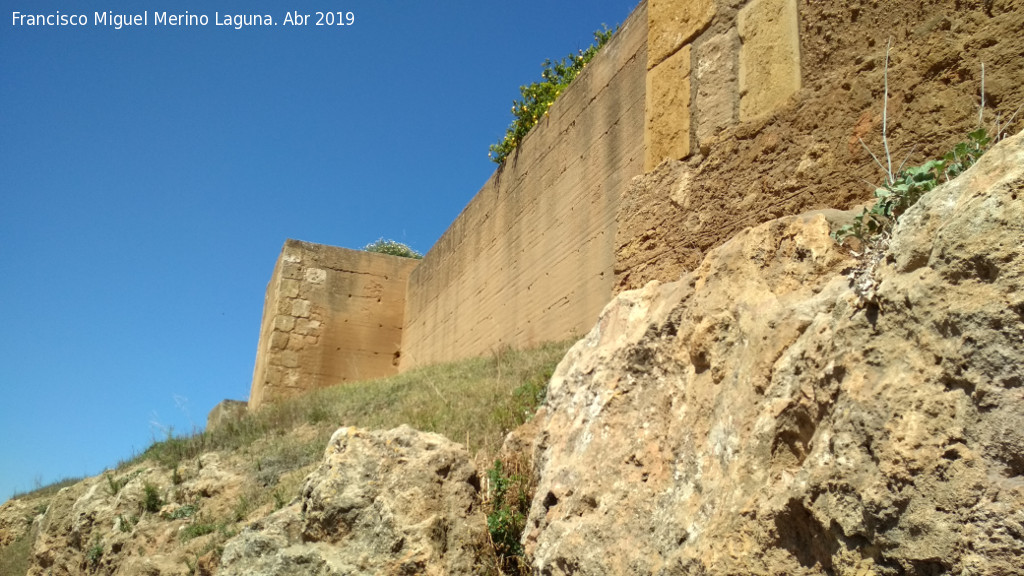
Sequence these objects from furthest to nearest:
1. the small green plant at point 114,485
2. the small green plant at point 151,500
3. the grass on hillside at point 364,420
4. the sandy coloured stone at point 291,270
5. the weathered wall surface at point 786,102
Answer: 1. the sandy coloured stone at point 291,270
2. the small green plant at point 114,485
3. the small green plant at point 151,500
4. the grass on hillside at point 364,420
5. the weathered wall surface at point 786,102

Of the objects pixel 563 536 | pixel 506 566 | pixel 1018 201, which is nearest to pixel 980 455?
pixel 1018 201

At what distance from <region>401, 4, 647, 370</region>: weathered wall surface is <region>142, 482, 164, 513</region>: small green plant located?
3.82 m

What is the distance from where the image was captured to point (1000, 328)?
191 cm

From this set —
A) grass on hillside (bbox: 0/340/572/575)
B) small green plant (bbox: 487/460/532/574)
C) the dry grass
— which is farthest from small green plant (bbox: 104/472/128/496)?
small green plant (bbox: 487/460/532/574)

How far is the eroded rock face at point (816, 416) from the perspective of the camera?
74.8 inches

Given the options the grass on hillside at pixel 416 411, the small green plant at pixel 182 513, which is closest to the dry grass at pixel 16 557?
the grass on hillside at pixel 416 411

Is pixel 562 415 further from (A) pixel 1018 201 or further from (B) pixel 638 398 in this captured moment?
(A) pixel 1018 201

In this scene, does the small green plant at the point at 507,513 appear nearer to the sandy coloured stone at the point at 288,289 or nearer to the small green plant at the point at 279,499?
the small green plant at the point at 279,499

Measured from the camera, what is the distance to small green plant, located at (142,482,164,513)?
712cm

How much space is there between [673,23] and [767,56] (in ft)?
2.44

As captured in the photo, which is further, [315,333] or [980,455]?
[315,333]

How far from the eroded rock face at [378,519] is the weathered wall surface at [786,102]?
1.28 metres

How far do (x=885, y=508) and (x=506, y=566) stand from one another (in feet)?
8.18

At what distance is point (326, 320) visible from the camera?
47.0 feet
